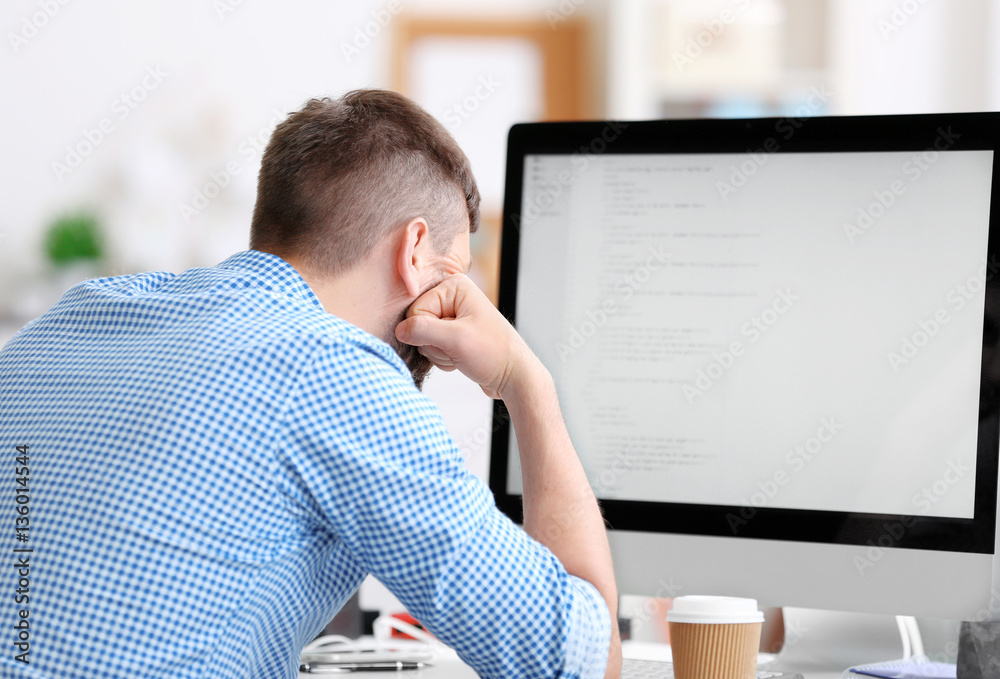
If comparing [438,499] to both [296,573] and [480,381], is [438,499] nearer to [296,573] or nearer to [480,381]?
[296,573]

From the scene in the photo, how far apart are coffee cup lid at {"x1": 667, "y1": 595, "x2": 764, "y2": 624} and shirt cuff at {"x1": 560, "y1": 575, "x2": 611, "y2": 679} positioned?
8 cm

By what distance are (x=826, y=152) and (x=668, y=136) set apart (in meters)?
0.17

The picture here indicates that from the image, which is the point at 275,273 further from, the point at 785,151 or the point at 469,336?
the point at 785,151

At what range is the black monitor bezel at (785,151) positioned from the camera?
0.93 metres

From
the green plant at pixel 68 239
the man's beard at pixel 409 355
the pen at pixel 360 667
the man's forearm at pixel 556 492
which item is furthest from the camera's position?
the green plant at pixel 68 239

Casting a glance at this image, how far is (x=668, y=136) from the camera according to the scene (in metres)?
1.06

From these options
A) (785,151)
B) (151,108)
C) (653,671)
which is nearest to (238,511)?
(653,671)

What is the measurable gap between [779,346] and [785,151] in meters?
0.22

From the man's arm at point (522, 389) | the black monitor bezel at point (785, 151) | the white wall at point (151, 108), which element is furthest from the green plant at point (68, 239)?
the man's arm at point (522, 389)

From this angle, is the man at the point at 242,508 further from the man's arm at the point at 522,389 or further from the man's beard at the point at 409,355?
the man's beard at the point at 409,355

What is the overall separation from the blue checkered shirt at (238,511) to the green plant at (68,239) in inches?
68.1

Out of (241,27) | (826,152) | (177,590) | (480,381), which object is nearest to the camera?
(177,590)

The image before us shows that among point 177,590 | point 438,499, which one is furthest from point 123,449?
point 438,499

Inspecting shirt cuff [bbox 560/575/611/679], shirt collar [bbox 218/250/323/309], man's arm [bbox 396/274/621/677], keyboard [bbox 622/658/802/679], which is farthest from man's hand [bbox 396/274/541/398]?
keyboard [bbox 622/658/802/679]
